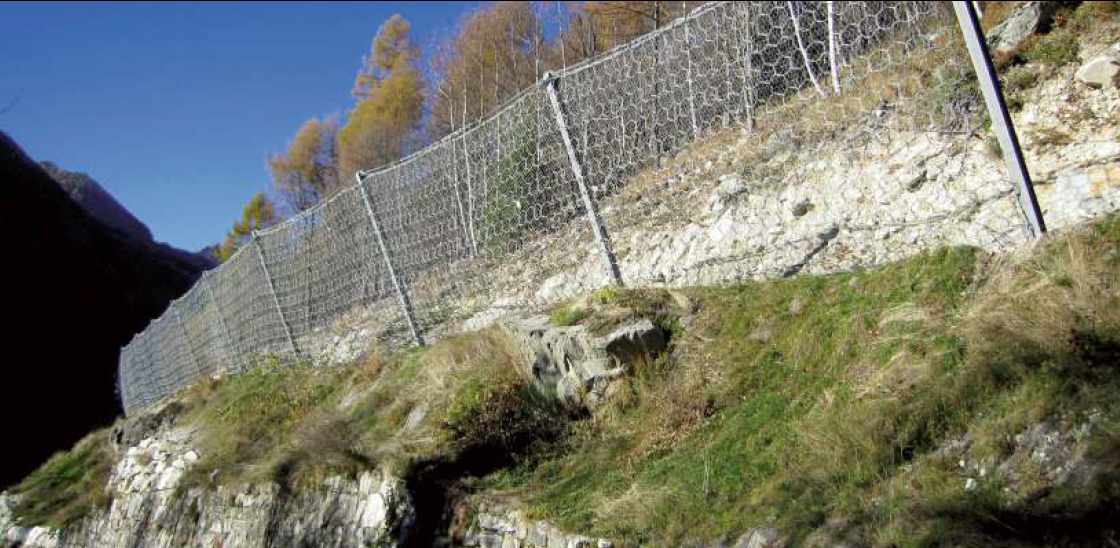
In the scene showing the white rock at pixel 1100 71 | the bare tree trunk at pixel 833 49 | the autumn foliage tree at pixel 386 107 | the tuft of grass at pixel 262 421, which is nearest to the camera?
the bare tree trunk at pixel 833 49

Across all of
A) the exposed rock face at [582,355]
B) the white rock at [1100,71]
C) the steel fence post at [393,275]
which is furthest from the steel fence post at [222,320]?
the white rock at [1100,71]

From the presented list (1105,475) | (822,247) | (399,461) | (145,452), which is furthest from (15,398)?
(1105,475)

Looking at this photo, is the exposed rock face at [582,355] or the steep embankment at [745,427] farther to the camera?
the exposed rock face at [582,355]

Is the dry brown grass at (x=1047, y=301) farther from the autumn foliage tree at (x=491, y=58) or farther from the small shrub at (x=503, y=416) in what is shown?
the autumn foliage tree at (x=491, y=58)

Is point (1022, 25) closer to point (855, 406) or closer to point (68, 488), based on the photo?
point (855, 406)

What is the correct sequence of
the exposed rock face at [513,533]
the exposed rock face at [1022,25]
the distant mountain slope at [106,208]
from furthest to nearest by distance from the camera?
the distant mountain slope at [106,208]
the exposed rock face at [1022,25]
the exposed rock face at [513,533]

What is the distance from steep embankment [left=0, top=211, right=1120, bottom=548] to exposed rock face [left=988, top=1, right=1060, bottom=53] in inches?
96.4

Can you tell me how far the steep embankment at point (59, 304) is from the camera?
68.1 feet

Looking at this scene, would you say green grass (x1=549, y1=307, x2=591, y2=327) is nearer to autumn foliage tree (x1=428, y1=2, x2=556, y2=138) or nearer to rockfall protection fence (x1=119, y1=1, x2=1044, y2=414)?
rockfall protection fence (x1=119, y1=1, x2=1044, y2=414)

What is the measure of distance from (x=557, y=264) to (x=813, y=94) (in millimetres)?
2121

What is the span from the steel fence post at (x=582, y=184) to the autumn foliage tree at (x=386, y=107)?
20801 millimetres

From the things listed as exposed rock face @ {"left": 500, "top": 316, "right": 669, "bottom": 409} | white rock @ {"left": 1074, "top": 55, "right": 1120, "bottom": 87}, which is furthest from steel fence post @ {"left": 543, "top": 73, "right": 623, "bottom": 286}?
white rock @ {"left": 1074, "top": 55, "right": 1120, "bottom": 87}

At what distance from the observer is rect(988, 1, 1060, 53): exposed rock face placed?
461 centimetres

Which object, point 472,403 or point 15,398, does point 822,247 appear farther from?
point 15,398
